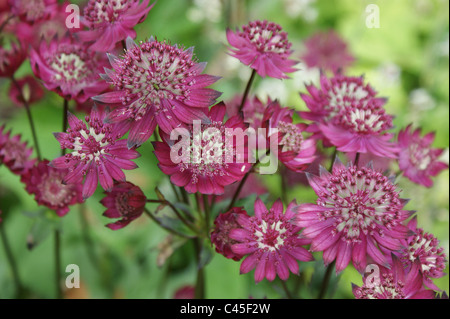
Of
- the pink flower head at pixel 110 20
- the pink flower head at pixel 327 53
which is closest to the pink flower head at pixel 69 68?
the pink flower head at pixel 110 20

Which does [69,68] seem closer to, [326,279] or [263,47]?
[263,47]

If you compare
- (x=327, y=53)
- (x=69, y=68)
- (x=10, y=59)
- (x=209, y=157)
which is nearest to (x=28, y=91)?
(x=10, y=59)

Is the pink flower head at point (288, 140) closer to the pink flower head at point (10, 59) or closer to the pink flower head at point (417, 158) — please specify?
the pink flower head at point (417, 158)

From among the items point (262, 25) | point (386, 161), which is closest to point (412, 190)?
point (386, 161)

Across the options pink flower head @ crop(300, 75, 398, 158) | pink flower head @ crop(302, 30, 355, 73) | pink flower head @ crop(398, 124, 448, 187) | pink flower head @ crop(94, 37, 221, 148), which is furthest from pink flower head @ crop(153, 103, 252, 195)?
pink flower head @ crop(302, 30, 355, 73)

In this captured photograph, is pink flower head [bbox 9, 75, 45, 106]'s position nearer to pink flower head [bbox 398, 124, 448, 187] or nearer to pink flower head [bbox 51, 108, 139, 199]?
pink flower head [bbox 51, 108, 139, 199]
